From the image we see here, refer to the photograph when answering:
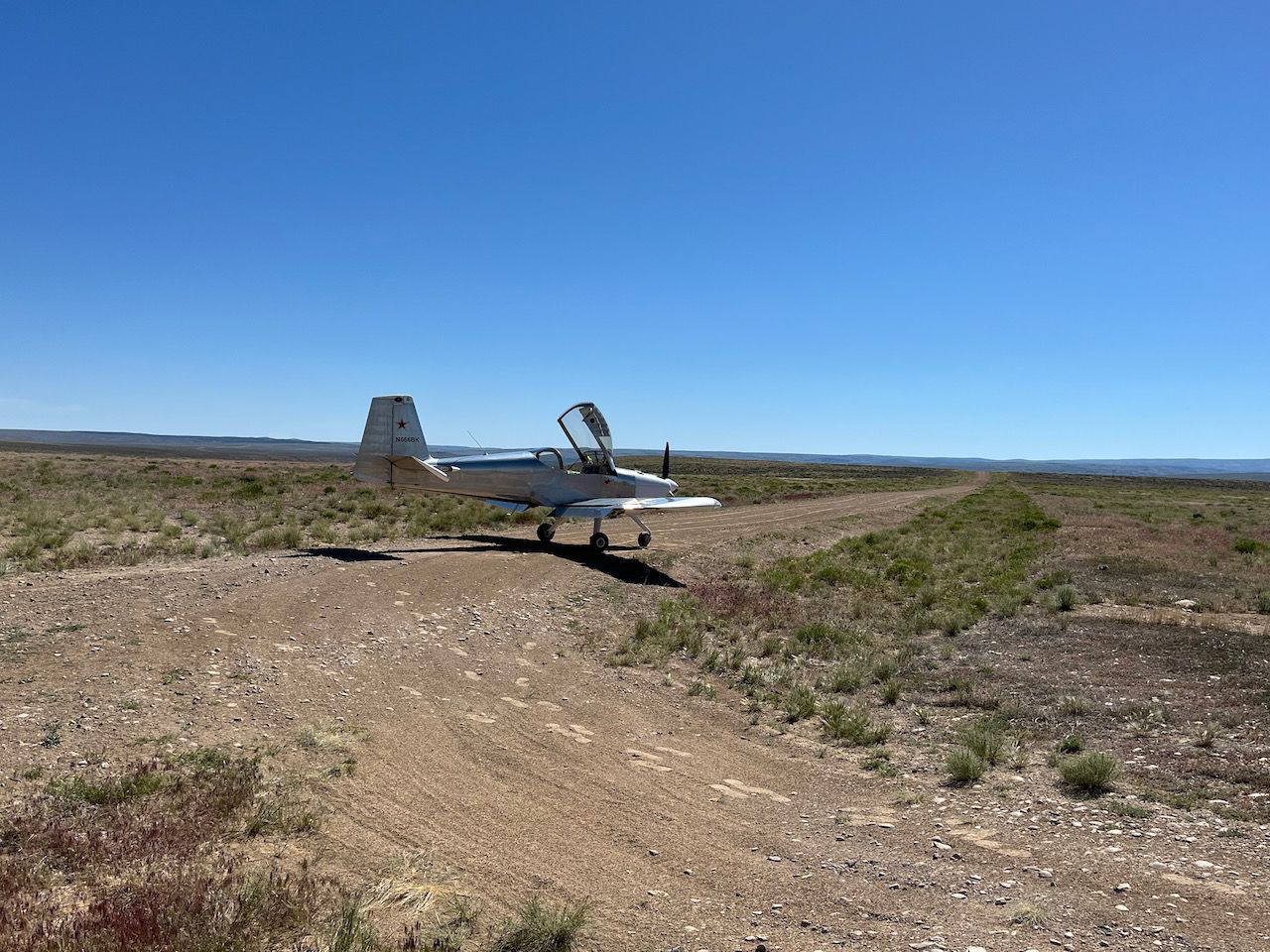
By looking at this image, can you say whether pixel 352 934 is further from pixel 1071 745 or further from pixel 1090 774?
pixel 1071 745

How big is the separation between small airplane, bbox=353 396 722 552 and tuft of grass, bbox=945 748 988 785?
1324 centimetres

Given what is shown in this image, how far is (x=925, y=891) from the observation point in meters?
5.05

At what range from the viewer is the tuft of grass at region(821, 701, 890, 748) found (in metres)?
8.55

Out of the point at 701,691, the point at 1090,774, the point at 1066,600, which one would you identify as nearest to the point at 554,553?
the point at 701,691

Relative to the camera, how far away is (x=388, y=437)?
19000 millimetres

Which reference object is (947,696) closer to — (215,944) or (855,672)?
(855,672)

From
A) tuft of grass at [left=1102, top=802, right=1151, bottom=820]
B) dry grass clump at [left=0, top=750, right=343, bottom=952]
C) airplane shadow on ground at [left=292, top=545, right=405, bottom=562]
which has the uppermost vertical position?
airplane shadow on ground at [left=292, top=545, right=405, bottom=562]

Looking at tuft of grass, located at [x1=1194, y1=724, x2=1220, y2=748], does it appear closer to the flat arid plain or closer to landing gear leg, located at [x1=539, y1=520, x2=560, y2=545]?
the flat arid plain

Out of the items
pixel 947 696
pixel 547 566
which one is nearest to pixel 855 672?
pixel 947 696

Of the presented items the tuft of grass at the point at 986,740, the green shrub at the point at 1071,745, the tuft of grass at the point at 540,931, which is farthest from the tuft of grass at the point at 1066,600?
the tuft of grass at the point at 540,931

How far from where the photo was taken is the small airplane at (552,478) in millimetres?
19266

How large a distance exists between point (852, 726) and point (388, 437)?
45.0 feet

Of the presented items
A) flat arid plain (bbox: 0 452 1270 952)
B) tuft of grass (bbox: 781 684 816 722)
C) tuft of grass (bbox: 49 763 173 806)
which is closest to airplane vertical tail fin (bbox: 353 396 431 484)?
flat arid plain (bbox: 0 452 1270 952)

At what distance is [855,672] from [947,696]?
48.9 inches
